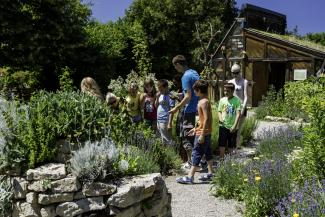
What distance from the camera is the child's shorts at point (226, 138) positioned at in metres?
7.29

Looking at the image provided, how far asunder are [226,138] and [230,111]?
20.3 inches

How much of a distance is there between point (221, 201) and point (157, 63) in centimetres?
2356

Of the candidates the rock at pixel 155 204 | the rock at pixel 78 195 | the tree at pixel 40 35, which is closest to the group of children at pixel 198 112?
the rock at pixel 155 204

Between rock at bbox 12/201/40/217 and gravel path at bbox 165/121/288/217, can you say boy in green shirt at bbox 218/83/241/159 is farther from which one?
rock at bbox 12/201/40/217

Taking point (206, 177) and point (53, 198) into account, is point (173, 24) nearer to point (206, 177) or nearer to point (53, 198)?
point (206, 177)

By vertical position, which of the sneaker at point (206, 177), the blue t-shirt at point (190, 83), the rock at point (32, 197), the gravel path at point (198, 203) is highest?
the blue t-shirt at point (190, 83)

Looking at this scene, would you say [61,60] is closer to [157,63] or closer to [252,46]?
[252,46]

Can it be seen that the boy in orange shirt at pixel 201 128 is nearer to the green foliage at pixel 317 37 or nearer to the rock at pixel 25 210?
the rock at pixel 25 210

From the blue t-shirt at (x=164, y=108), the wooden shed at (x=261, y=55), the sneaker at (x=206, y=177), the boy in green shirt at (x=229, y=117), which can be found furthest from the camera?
the wooden shed at (x=261, y=55)

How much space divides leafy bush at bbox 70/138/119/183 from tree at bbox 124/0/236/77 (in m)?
24.3

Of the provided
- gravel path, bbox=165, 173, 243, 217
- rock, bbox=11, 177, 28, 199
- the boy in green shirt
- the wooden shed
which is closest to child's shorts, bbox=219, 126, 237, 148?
the boy in green shirt

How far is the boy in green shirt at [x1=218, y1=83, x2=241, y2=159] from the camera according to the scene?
23.4 ft

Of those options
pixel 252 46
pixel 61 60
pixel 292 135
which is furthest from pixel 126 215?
pixel 252 46

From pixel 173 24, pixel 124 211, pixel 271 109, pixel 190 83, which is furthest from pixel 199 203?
pixel 173 24
